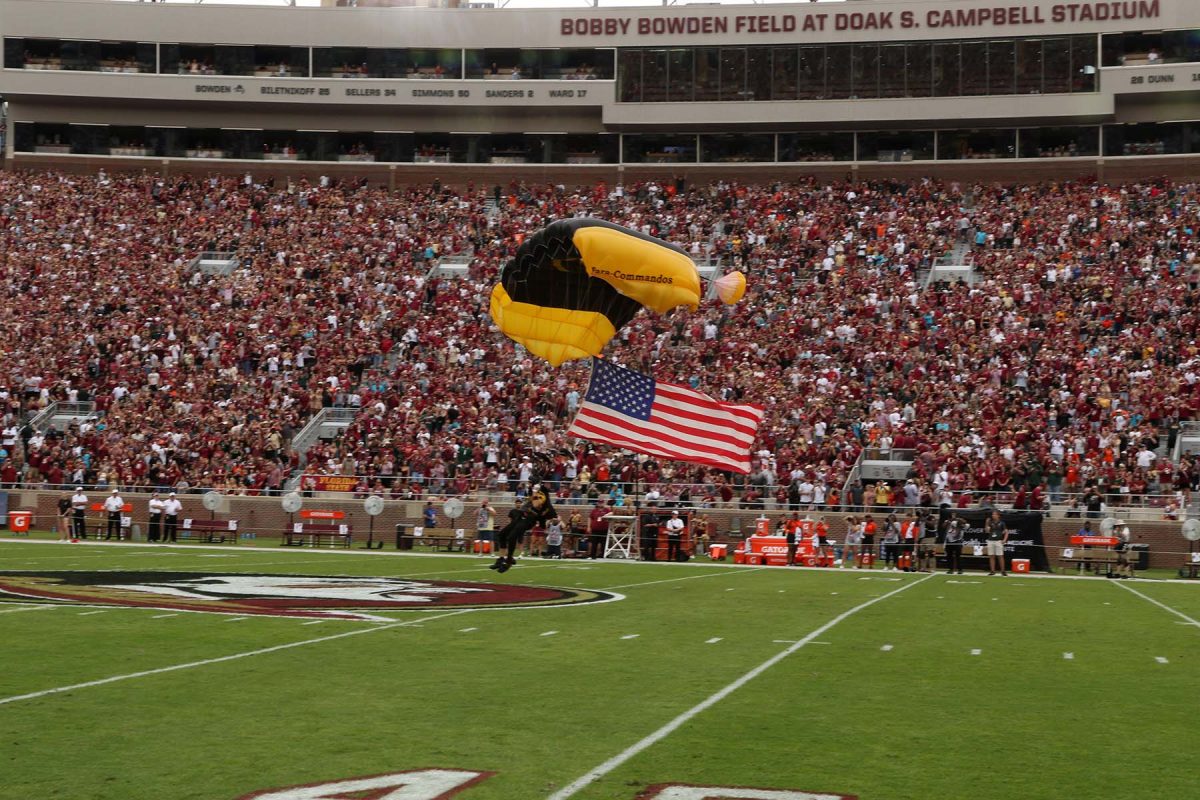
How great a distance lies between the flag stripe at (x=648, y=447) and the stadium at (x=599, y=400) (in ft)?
0.35

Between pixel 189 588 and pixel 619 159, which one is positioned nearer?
pixel 189 588

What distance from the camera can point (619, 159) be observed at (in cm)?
5884

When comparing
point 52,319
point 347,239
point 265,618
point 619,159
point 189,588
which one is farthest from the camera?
point 619,159

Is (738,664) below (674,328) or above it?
below

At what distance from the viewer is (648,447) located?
2211cm

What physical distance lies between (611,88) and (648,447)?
38044 mm

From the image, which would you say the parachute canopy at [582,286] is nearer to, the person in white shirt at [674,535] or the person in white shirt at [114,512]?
the person in white shirt at [674,535]

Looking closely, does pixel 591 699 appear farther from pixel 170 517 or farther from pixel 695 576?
pixel 170 517

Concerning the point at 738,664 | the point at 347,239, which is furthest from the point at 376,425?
the point at 738,664

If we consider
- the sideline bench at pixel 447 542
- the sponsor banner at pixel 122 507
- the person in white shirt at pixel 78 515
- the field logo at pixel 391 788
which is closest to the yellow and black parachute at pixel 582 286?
the sideline bench at pixel 447 542

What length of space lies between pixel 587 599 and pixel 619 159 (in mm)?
41095

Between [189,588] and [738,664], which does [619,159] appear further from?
[738,664]

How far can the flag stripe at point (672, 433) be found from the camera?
2273 cm

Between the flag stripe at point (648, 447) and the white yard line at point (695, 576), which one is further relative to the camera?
the white yard line at point (695, 576)
